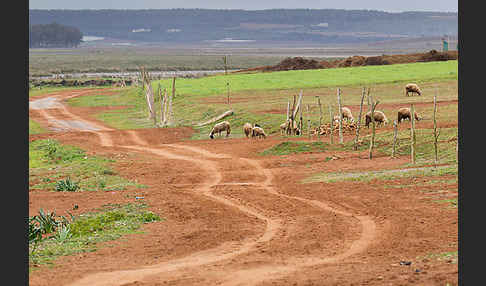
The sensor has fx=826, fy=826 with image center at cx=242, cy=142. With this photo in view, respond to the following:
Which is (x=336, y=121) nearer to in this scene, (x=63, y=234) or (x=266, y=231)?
(x=266, y=231)

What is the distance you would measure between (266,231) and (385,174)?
774 centimetres

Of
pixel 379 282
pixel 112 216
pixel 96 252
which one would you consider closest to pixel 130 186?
pixel 112 216

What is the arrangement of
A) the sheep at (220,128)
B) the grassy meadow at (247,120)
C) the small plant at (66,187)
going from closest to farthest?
the grassy meadow at (247,120) < the small plant at (66,187) < the sheep at (220,128)

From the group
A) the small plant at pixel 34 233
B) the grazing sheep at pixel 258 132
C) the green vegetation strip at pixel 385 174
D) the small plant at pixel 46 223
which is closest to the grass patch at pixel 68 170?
the green vegetation strip at pixel 385 174

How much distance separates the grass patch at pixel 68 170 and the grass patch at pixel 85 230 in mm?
4594

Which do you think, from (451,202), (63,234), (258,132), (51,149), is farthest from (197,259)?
(258,132)

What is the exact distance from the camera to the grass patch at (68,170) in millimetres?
23516

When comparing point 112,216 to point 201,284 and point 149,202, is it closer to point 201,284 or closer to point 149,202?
point 149,202

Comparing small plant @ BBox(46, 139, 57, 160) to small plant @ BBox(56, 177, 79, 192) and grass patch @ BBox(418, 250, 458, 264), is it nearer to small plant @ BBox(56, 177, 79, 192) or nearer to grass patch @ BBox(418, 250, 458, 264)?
small plant @ BBox(56, 177, 79, 192)

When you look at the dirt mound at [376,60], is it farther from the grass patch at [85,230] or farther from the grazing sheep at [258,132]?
the grass patch at [85,230]

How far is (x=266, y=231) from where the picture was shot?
1562 cm

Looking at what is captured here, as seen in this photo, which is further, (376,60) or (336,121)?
(376,60)

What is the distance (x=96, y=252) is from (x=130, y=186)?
9.13 meters

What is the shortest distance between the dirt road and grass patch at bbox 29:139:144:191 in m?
0.74
